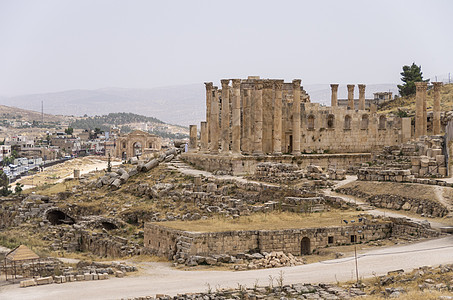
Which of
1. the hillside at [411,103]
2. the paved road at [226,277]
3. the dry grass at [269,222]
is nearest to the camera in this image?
the paved road at [226,277]

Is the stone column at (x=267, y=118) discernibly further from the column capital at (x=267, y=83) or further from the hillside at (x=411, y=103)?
the hillside at (x=411, y=103)

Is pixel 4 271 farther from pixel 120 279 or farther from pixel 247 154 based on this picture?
pixel 247 154

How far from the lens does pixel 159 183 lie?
40438 millimetres

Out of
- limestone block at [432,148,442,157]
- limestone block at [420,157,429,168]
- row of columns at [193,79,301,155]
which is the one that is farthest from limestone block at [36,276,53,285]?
row of columns at [193,79,301,155]

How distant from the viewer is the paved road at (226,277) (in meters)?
20.4

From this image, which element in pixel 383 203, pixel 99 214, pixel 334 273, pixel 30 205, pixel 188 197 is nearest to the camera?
pixel 334 273

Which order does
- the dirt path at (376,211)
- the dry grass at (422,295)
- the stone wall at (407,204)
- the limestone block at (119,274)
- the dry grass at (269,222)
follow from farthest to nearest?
the stone wall at (407,204), the dirt path at (376,211), the dry grass at (269,222), the limestone block at (119,274), the dry grass at (422,295)

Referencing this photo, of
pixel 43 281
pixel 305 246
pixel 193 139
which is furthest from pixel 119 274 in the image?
pixel 193 139

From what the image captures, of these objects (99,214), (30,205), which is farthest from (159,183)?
(30,205)

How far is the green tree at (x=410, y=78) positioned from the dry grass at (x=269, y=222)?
184 feet

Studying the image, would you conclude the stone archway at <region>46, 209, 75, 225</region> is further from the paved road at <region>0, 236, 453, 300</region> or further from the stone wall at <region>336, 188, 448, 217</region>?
the paved road at <region>0, 236, 453, 300</region>

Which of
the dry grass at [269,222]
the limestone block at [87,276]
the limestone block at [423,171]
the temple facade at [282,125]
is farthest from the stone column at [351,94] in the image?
the limestone block at [87,276]

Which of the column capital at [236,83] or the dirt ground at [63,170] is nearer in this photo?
the column capital at [236,83]

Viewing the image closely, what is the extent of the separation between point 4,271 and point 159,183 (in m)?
15.2
